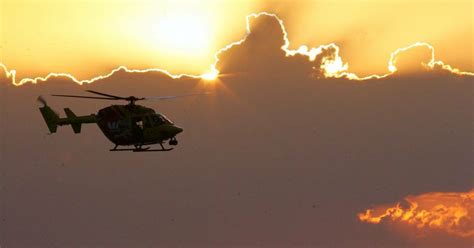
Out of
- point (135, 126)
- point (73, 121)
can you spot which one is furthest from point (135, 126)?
point (73, 121)

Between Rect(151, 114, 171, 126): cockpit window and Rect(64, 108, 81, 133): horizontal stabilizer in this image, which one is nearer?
Rect(151, 114, 171, 126): cockpit window

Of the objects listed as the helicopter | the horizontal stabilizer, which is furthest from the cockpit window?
the horizontal stabilizer

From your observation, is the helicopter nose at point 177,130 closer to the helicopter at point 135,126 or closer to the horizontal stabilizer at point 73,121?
the helicopter at point 135,126

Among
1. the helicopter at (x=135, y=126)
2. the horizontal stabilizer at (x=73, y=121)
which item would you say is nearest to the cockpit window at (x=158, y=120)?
the helicopter at (x=135, y=126)

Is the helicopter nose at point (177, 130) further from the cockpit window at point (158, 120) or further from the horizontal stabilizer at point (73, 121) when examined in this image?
the horizontal stabilizer at point (73, 121)

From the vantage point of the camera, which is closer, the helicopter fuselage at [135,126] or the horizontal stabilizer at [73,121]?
the helicopter fuselage at [135,126]

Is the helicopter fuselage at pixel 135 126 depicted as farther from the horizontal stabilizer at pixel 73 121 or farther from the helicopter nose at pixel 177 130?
the horizontal stabilizer at pixel 73 121

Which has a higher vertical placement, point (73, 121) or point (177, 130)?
point (73, 121)

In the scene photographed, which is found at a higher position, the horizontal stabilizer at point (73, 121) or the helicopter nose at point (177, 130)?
the horizontal stabilizer at point (73, 121)

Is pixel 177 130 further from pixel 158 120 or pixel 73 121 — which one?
pixel 73 121

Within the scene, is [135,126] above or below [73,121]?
below

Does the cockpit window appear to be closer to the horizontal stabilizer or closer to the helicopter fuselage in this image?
the helicopter fuselage

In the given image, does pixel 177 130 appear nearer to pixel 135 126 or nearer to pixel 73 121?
pixel 135 126

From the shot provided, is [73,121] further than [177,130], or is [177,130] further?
[73,121]
